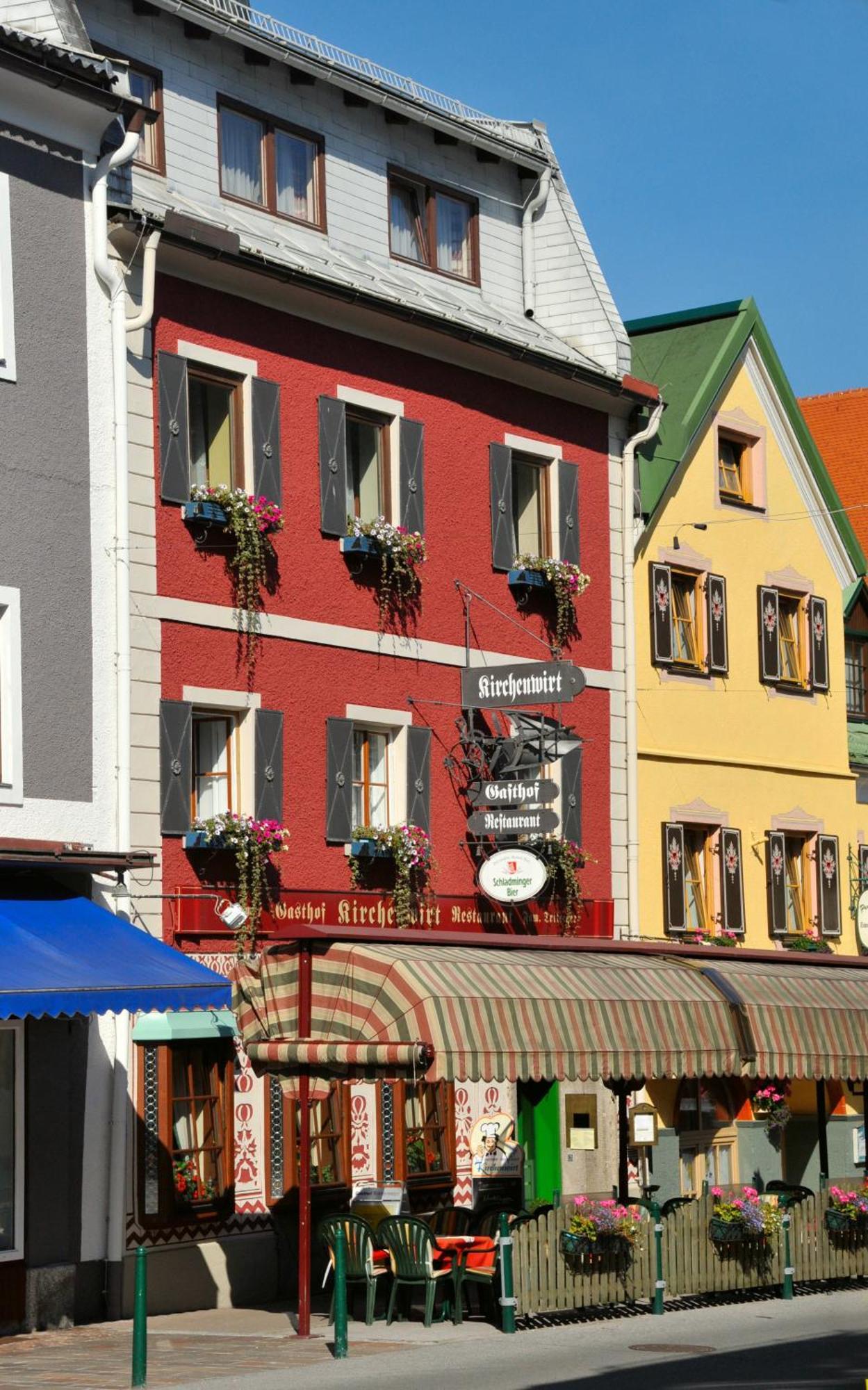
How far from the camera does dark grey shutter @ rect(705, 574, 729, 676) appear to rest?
2945 cm

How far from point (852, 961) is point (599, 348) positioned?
7820 mm

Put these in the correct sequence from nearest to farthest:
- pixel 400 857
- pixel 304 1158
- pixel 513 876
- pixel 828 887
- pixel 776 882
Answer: pixel 304 1158 → pixel 400 857 → pixel 513 876 → pixel 776 882 → pixel 828 887

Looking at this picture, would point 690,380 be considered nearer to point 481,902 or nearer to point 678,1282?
point 481,902

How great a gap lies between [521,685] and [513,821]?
1419 millimetres

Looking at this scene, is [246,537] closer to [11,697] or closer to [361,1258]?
[11,697]

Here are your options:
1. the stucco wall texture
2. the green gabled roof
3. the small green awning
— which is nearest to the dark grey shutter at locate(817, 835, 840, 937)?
the green gabled roof

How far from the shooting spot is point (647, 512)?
94.1ft

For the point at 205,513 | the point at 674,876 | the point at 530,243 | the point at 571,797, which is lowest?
the point at 674,876

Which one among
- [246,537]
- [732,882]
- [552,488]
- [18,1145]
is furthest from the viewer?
[732,882]

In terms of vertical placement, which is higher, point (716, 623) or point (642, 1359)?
point (716, 623)

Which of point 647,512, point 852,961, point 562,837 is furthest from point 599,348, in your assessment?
point 852,961

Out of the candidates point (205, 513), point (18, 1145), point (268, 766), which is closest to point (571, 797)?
point (268, 766)

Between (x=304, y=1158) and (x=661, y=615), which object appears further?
(x=661, y=615)

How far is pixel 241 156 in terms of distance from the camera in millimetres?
24625
